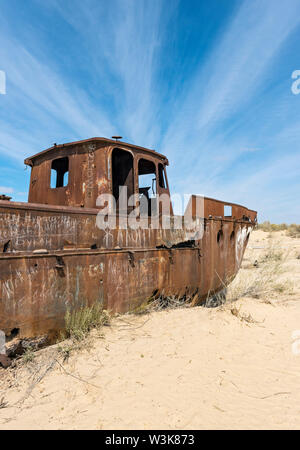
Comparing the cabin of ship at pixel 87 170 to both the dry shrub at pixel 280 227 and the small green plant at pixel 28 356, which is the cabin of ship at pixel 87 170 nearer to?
the small green plant at pixel 28 356

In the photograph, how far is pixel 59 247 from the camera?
2.98 metres

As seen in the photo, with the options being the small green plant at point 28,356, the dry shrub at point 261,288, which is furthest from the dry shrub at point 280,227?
the small green plant at point 28,356

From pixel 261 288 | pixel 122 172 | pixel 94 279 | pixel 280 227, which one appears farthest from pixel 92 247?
pixel 280 227

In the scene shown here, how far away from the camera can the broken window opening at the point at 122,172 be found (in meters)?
4.48

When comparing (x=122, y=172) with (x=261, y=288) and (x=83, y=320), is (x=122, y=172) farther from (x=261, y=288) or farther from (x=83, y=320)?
(x=261, y=288)

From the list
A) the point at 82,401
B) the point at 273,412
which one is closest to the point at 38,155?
the point at 82,401

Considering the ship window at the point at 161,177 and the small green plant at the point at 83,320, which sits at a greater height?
the ship window at the point at 161,177

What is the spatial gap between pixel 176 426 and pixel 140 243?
90.3 inches

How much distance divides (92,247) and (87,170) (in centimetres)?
144

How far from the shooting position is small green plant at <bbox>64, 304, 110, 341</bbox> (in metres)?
3.02

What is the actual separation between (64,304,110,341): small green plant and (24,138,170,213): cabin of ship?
155 cm

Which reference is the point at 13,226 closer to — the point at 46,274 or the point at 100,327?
the point at 46,274

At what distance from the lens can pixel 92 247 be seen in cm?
330

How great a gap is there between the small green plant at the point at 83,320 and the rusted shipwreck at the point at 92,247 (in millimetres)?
79
